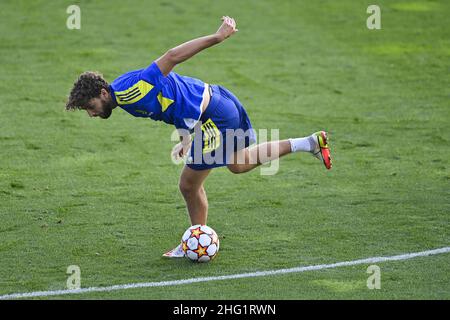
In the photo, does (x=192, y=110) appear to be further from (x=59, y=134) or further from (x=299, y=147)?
(x=59, y=134)

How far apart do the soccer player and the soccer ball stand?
18 cm

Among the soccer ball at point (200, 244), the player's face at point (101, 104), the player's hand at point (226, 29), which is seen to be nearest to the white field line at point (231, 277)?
the soccer ball at point (200, 244)

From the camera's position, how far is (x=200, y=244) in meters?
7.42

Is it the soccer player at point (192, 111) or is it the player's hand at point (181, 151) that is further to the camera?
the player's hand at point (181, 151)

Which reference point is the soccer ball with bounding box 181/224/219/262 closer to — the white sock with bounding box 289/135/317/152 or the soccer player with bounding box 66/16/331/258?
the soccer player with bounding box 66/16/331/258

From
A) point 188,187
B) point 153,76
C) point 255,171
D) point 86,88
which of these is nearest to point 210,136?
point 188,187

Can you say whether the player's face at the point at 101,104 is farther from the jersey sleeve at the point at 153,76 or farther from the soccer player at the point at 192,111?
the jersey sleeve at the point at 153,76

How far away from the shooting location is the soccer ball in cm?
743

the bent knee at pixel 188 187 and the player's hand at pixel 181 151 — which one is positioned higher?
the player's hand at pixel 181 151

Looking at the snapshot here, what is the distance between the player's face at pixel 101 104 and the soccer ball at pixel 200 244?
1.34 m

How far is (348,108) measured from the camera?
12438 millimetres

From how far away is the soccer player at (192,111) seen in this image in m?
Answer: 7.11

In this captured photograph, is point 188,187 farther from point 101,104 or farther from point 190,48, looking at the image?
point 190,48

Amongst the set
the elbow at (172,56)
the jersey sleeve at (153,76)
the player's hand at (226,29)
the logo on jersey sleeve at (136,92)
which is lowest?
the logo on jersey sleeve at (136,92)
